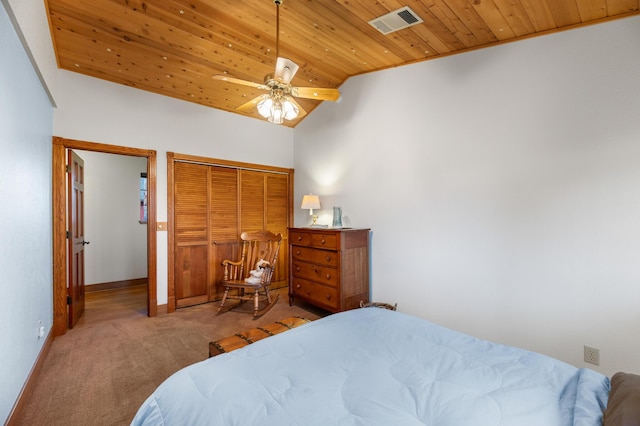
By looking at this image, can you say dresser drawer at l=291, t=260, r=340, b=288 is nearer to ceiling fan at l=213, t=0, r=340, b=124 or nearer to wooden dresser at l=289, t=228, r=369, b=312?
wooden dresser at l=289, t=228, r=369, b=312

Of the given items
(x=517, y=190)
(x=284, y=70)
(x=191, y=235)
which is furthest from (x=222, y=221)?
(x=517, y=190)

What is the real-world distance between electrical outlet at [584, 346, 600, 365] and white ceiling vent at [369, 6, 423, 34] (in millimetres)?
2861

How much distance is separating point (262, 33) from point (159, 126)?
177 centimetres

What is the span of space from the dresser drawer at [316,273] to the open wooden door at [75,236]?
2.42 meters

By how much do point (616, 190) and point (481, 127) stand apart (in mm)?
1079

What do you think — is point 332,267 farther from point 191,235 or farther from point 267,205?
point 191,235

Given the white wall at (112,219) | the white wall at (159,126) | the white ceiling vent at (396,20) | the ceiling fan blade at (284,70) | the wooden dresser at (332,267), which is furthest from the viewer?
the white wall at (112,219)

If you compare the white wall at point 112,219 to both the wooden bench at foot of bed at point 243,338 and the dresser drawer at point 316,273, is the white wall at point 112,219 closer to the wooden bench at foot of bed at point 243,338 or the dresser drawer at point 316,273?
the dresser drawer at point 316,273

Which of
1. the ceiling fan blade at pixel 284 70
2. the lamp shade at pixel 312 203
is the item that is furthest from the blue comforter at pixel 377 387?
the lamp shade at pixel 312 203

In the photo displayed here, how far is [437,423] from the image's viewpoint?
0.93 meters

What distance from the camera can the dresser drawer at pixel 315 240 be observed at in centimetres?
334

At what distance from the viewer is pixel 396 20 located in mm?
2512

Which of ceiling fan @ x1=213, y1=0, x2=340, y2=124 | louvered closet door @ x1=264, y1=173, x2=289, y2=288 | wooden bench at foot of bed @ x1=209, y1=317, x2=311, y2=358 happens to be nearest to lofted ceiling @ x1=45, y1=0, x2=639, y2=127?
ceiling fan @ x1=213, y1=0, x2=340, y2=124

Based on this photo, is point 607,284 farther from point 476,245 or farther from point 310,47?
point 310,47
